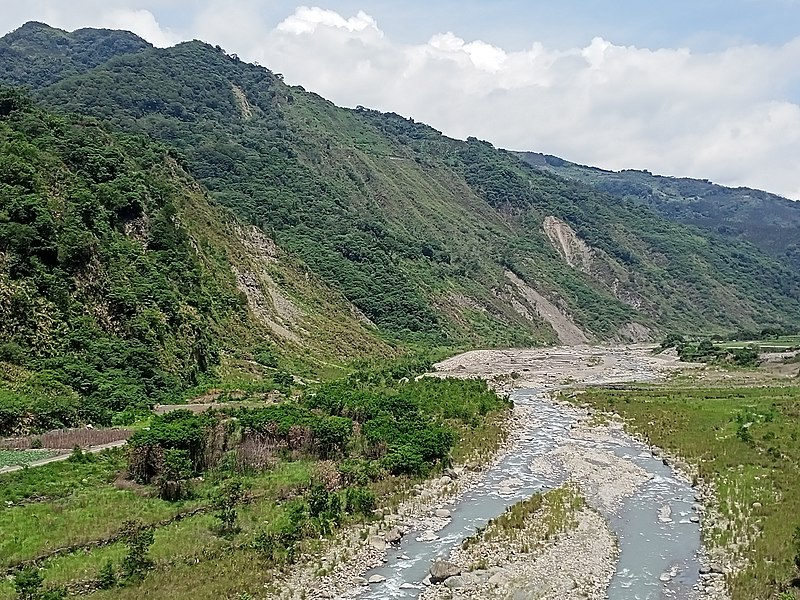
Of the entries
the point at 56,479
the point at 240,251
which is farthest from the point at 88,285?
the point at 240,251

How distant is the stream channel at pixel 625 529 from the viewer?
74.7 ft

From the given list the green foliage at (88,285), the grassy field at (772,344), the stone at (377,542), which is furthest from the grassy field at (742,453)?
the grassy field at (772,344)

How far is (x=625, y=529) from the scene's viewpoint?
28.6 m

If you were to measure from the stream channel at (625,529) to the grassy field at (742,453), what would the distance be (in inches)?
55.5

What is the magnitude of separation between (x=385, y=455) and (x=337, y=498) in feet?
26.1

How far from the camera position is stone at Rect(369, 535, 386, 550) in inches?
1003

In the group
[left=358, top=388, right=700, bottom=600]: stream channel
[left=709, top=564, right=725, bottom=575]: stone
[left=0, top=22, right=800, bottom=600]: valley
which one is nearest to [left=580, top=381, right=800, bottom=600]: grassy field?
Result: [left=0, top=22, right=800, bottom=600]: valley

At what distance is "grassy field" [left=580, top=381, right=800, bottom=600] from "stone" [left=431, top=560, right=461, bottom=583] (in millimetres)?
8275

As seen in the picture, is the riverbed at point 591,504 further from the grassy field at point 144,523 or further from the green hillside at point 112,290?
the green hillside at point 112,290

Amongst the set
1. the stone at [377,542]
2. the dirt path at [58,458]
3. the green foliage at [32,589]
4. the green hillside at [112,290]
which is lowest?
the stone at [377,542]

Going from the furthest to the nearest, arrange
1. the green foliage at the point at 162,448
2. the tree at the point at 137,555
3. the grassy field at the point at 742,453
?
the green foliage at the point at 162,448 → the grassy field at the point at 742,453 → the tree at the point at 137,555

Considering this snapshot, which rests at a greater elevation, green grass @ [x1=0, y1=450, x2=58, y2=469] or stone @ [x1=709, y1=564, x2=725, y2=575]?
green grass @ [x1=0, y1=450, x2=58, y2=469]

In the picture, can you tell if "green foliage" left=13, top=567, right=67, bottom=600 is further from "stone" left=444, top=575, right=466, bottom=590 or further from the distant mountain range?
the distant mountain range

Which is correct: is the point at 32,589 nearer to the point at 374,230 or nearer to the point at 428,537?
the point at 428,537
